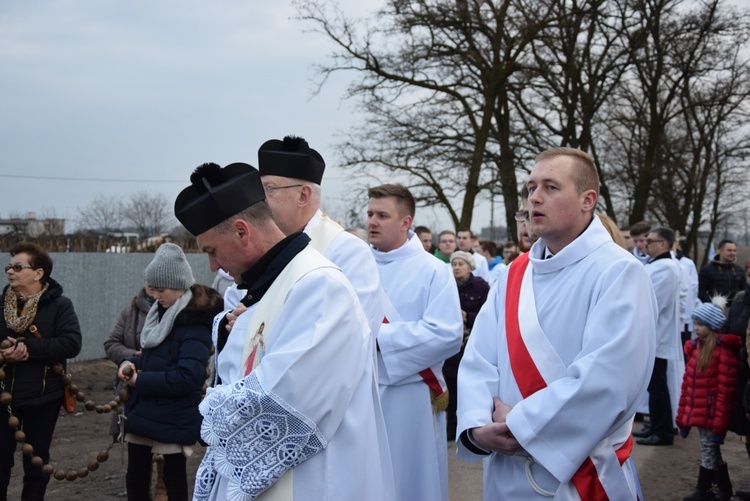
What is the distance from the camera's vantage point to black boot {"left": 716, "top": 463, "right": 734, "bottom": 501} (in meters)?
5.79

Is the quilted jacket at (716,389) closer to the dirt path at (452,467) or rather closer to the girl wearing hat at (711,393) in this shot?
the girl wearing hat at (711,393)

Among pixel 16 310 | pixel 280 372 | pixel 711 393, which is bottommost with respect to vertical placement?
pixel 711 393

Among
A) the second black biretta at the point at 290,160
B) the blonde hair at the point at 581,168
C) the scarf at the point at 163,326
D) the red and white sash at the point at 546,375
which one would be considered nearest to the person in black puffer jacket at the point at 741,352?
the red and white sash at the point at 546,375

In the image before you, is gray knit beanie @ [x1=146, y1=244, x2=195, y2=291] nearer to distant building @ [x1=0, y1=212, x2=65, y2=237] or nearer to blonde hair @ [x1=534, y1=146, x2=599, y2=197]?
blonde hair @ [x1=534, y1=146, x2=599, y2=197]

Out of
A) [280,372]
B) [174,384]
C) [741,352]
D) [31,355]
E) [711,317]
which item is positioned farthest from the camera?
[711,317]

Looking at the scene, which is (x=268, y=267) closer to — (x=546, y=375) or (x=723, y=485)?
(x=546, y=375)

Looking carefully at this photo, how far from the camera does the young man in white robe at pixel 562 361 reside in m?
2.85

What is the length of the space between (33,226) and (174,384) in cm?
1111

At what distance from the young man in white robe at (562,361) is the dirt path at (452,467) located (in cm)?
308

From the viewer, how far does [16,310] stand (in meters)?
5.31

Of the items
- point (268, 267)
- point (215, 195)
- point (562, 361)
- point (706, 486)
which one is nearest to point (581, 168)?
point (562, 361)

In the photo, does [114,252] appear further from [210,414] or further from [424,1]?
[210,414]

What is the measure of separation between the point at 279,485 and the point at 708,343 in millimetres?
4374

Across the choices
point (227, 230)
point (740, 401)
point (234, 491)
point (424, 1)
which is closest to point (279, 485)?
point (234, 491)
